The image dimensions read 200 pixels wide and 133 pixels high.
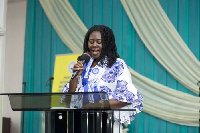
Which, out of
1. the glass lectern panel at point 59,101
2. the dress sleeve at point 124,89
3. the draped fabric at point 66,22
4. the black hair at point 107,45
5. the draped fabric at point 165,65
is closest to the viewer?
the glass lectern panel at point 59,101

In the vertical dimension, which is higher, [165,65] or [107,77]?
[165,65]

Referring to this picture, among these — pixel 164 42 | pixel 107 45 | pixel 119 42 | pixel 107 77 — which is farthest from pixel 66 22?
pixel 107 77

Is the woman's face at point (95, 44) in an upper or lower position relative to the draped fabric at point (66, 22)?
lower

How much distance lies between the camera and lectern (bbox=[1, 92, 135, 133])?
6.86 feet

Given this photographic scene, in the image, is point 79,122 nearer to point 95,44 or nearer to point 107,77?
point 107,77

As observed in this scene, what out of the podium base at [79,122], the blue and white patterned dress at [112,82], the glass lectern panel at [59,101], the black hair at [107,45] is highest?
the black hair at [107,45]

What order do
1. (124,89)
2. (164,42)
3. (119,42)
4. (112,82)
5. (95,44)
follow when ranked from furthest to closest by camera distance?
(119,42) → (164,42) → (95,44) → (112,82) → (124,89)

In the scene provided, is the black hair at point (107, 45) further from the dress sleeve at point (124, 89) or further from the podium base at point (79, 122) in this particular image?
the podium base at point (79, 122)

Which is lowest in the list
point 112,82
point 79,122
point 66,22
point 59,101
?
point 79,122

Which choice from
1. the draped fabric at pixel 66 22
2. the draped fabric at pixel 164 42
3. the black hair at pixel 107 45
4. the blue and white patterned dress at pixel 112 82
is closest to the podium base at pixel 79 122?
the blue and white patterned dress at pixel 112 82

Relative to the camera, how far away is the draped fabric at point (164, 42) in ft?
17.6

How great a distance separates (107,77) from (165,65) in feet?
10.4

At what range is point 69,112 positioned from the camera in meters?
2.15

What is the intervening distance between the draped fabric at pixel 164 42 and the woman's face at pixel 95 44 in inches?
114
